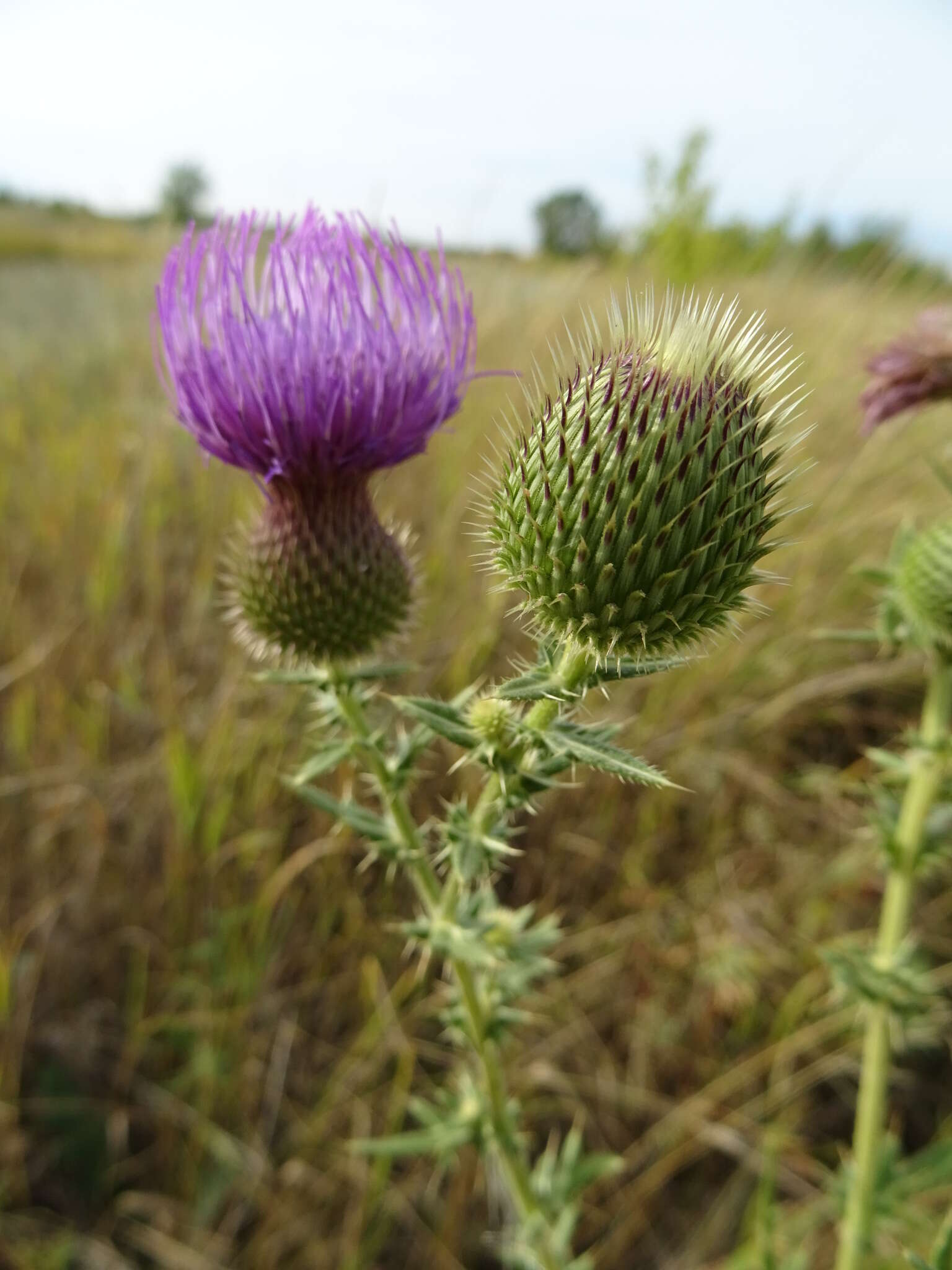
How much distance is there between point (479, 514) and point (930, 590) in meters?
1.02

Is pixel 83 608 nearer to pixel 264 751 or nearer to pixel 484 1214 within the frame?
pixel 264 751

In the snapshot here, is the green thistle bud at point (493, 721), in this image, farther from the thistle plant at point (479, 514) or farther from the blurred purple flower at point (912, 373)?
the blurred purple flower at point (912, 373)

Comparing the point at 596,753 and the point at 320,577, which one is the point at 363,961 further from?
the point at 596,753

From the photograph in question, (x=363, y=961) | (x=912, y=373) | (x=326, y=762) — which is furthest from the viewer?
(x=363, y=961)

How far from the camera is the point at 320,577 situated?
176 centimetres

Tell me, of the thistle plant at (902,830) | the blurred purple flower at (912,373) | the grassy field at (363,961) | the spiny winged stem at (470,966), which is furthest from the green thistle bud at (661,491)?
the blurred purple flower at (912,373)

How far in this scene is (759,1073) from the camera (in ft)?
9.18

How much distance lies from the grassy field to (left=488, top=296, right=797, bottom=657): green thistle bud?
80cm

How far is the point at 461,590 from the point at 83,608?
179 cm

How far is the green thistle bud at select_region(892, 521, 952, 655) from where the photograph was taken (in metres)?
1.80

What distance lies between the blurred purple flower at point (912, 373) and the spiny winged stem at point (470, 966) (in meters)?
1.32

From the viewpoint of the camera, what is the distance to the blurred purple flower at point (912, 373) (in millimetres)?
2039

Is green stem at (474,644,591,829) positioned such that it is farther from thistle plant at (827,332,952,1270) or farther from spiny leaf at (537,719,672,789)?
thistle plant at (827,332,952,1270)

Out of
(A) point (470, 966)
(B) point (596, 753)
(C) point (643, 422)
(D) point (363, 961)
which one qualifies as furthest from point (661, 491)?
(D) point (363, 961)
